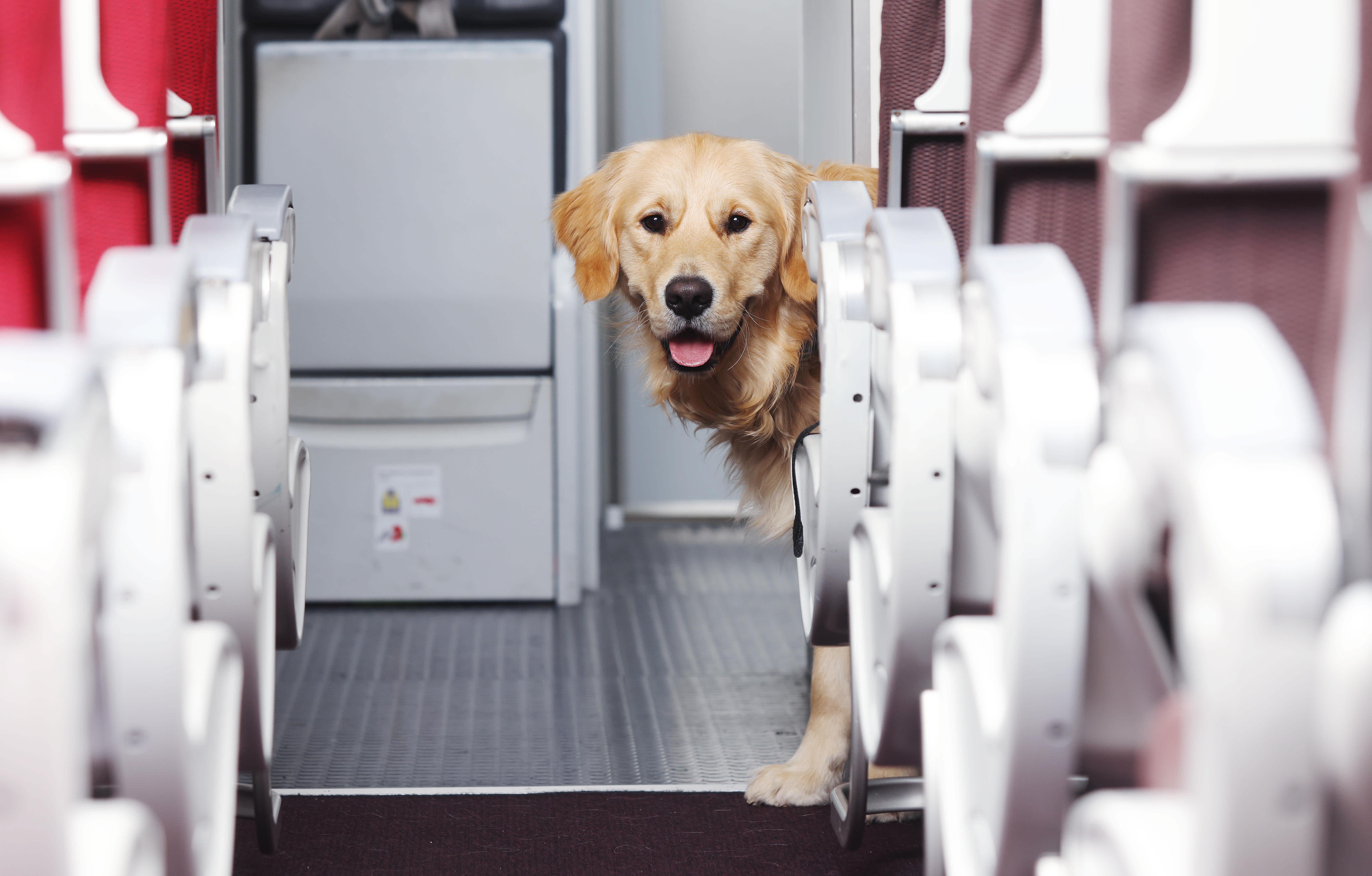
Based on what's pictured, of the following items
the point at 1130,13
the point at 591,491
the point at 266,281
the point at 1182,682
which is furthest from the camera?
the point at 591,491

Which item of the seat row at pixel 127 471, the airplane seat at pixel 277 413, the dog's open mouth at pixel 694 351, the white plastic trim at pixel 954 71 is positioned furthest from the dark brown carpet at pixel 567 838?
the white plastic trim at pixel 954 71

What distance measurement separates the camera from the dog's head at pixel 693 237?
7.00 ft

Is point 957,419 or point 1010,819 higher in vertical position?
point 957,419

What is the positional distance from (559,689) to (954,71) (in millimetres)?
1418

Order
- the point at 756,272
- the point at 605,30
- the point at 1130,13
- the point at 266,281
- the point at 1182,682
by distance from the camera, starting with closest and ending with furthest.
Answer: the point at 1182,682
the point at 1130,13
the point at 266,281
the point at 756,272
the point at 605,30

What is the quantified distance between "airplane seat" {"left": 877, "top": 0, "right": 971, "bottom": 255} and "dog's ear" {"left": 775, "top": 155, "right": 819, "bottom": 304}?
0.60 metres

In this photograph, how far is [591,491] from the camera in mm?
3014

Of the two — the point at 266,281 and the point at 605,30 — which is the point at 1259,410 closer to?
the point at 266,281

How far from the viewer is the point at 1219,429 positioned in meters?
0.58

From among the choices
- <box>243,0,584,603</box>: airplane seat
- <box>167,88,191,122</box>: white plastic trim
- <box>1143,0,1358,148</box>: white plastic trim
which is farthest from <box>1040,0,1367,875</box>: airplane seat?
<box>243,0,584,603</box>: airplane seat

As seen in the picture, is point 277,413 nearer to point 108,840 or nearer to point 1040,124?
point 108,840

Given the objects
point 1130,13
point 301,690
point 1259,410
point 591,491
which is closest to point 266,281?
point 1130,13

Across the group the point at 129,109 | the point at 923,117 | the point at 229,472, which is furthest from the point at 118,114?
the point at 923,117

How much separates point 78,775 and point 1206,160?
75 cm
